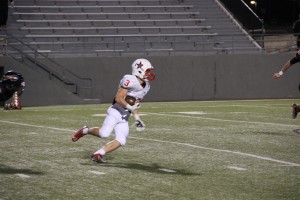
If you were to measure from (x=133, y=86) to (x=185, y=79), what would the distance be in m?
17.6

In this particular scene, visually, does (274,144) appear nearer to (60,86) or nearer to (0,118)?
(0,118)

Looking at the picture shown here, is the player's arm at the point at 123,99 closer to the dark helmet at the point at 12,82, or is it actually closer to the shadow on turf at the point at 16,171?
the shadow on turf at the point at 16,171

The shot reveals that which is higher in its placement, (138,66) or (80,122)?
(138,66)

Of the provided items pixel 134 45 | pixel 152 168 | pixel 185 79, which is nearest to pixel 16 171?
pixel 152 168

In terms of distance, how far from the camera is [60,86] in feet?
78.0

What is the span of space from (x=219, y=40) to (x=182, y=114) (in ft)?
35.5

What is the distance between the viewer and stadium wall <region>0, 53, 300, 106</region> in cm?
2308

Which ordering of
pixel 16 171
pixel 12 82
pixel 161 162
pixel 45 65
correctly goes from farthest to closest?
pixel 45 65 → pixel 161 162 → pixel 16 171 → pixel 12 82

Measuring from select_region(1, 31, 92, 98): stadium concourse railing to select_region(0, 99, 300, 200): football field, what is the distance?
8.49 m

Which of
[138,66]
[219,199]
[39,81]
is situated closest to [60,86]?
[39,81]

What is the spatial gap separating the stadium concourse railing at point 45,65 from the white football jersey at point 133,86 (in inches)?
597

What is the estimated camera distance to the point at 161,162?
8.84 m

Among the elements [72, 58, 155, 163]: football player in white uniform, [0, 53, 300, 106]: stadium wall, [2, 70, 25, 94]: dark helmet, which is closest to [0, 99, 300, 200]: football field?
[72, 58, 155, 163]: football player in white uniform

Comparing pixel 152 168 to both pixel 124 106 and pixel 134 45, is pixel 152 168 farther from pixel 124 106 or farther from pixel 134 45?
pixel 134 45
